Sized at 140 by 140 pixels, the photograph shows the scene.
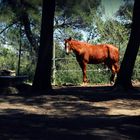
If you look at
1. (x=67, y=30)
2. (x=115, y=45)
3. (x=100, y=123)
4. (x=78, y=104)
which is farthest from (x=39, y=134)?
(x=67, y=30)

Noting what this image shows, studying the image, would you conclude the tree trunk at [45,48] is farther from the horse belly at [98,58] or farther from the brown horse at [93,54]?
the horse belly at [98,58]

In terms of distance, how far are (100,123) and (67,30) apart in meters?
19.6

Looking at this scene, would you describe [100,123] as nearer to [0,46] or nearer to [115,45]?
[115,45]

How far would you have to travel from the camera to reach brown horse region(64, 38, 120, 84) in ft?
74.9

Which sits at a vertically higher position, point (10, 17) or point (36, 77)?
point (10, 17)

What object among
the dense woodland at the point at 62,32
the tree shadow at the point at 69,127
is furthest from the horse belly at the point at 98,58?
the tree shadow at the point at 69,127

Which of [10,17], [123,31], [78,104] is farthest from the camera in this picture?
[10,17]

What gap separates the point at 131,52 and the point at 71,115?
565 centimetres

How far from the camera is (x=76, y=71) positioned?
24.4 m

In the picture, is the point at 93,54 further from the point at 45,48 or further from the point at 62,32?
the point at 62,32

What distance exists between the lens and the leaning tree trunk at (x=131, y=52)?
58.7 feet

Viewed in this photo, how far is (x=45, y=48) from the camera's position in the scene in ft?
58.2

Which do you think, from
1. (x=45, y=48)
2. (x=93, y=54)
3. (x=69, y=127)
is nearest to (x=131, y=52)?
(x=45, y=48)

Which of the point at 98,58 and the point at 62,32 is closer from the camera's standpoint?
the point at 98,58
